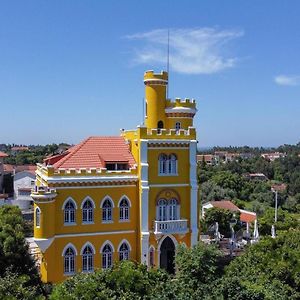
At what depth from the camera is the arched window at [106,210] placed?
83.5 ft

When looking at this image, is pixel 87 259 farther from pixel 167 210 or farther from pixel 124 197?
pixel 167 210

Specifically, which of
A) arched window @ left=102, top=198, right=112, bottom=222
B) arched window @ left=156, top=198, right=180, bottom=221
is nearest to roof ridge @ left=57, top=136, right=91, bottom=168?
arched window @ left=102, top=198, right=112, bottom=222

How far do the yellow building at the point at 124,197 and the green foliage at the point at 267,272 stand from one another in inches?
244

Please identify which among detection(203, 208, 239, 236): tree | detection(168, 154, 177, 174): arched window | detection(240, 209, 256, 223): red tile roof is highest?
detection(168, 154, 177, 174): arched window

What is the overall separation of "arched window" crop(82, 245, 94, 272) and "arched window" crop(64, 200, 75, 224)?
1.86m

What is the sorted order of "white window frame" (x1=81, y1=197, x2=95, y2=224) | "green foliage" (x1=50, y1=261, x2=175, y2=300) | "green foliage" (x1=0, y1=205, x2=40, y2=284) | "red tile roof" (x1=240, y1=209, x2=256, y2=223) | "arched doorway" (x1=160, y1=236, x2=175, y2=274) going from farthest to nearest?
1. "red tile roof" (x1=240, y1=209, x2=256, y2=223)
2. "arched doorway" (x1=160, y1=236, x2=175, y2=274)
3. "white window frame" (x1=81, y1=197, x2=95, y2=224)
4. "green foliage" (x1=0, y1=205, x2=40, y2=284)
5. "green foliage" (x1=50, y1=261, x2=175, y2=300)

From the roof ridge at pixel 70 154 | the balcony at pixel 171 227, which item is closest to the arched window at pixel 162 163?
the balcony at pixel 171 227

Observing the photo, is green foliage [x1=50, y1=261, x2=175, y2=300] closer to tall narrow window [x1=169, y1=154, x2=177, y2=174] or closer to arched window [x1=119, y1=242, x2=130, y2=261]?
arched window [x1=119, y1=242, x2=130, y2=261]

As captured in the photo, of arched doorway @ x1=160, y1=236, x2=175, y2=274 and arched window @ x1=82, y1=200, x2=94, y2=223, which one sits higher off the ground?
arched window @ x1=82, y1=200, x2=94, y2=223

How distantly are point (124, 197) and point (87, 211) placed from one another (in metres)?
2.34

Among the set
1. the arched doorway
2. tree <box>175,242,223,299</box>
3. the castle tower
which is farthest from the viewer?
the castle tower

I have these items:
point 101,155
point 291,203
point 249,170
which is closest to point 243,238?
point 101,155

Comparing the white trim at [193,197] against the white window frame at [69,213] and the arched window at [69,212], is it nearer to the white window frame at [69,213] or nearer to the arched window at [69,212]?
the white window frame at [69,213]

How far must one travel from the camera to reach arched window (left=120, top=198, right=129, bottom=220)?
25938 millimetres
